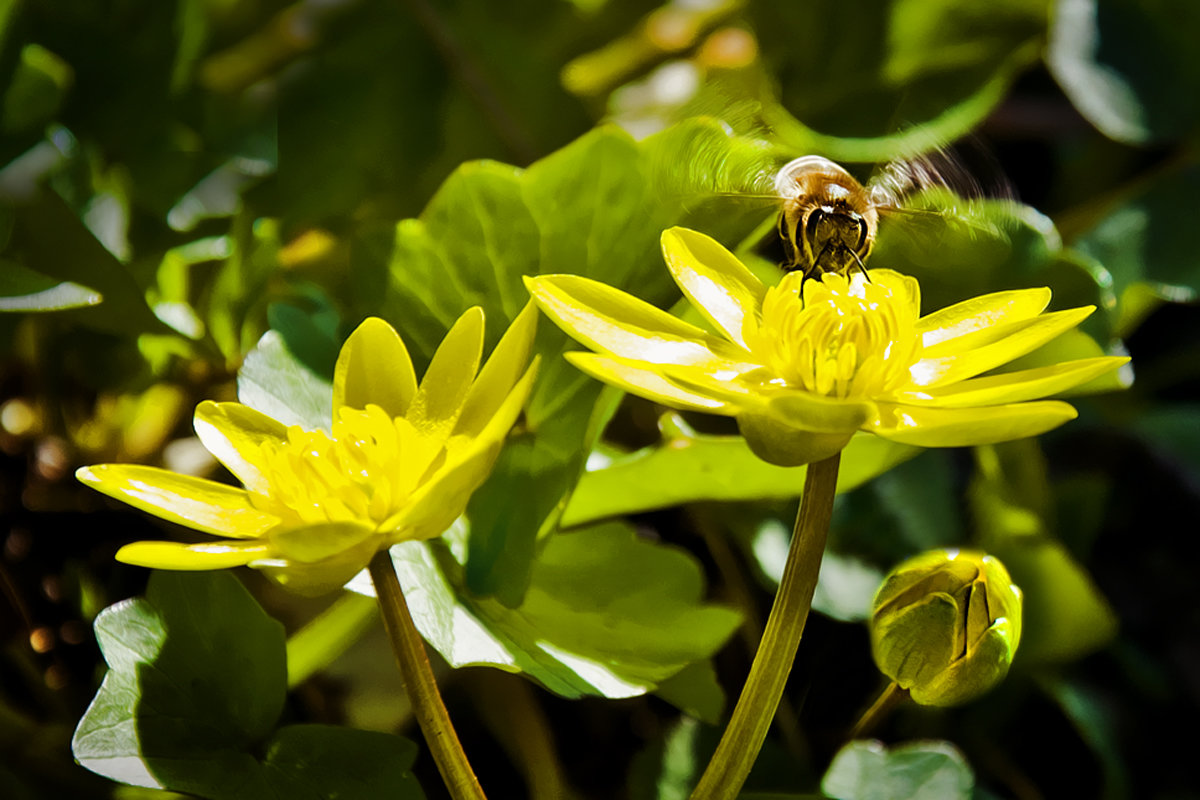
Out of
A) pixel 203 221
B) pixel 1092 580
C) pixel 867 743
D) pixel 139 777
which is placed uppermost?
pixel 203 221

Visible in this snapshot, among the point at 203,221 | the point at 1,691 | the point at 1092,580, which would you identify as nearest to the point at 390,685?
the point at 1,691

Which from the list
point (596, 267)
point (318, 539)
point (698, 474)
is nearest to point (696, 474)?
point (698, 474)

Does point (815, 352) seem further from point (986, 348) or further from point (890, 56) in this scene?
point (890, 56)

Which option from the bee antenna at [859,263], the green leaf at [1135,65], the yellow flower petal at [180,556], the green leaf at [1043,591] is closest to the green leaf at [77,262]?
the yellow flower petal at [180,556]

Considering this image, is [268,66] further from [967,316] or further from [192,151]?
[967,316]

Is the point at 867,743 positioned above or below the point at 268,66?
below

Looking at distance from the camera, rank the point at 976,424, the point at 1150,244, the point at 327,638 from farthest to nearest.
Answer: the point at 1150,244 < the point at 327,638 < the point at 976,424

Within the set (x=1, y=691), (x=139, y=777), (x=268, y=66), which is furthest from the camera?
(x=268, y=66)
